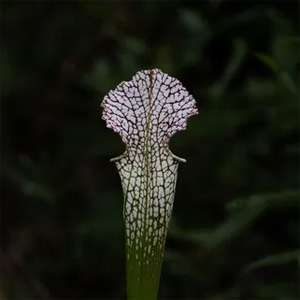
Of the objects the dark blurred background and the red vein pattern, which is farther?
the dark blurred background

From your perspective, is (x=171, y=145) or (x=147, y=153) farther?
(x=171, y=145)

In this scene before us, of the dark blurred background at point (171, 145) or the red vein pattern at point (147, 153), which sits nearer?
the red vein pattern at point (147, 153)

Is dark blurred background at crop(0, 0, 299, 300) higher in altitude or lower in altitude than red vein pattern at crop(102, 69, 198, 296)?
higher

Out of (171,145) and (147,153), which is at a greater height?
(171,145)

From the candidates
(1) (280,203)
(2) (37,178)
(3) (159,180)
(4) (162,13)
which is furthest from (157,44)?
(3) (159,180)
